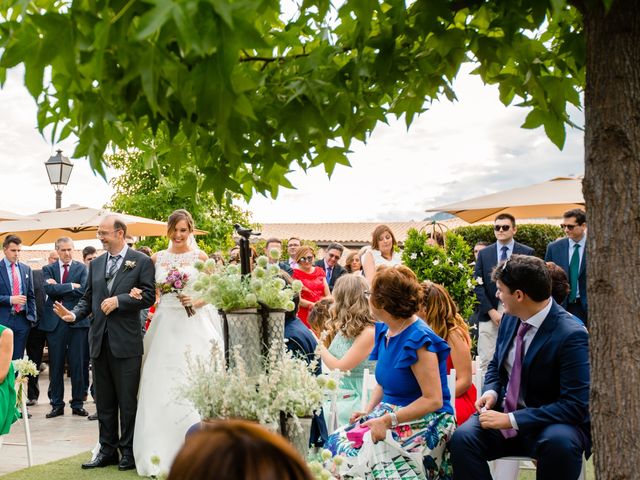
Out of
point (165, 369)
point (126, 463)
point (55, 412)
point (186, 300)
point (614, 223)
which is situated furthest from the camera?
point (55, 412)

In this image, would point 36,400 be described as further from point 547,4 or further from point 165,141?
point 547,4

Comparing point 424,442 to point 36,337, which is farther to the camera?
point 36,337

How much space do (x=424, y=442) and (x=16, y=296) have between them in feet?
26.5

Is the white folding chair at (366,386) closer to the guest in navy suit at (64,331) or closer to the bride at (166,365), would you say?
the bride at (166,365)

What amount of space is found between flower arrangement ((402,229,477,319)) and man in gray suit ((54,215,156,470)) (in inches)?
149

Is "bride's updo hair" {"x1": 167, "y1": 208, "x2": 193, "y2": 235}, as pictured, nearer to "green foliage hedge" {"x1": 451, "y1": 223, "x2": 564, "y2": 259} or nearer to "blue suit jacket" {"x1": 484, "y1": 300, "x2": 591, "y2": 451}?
"blue suit jacket" {"x1": 484, "y1": 300, "x2": 591, "y2": 451}

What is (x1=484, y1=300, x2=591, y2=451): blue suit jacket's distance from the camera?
4.26 m

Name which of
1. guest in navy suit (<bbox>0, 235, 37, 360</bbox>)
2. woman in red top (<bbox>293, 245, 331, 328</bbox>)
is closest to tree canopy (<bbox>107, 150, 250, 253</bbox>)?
guest in navy suit (<bbox>0, 235, 37, 360</bbox>)

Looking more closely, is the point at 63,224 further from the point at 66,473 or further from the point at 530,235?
the point at 530,235

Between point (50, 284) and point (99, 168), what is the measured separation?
958cm

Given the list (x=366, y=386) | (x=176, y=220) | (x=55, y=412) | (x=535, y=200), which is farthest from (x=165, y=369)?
(x=535, y=200)

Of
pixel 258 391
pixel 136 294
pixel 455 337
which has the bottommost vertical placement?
pixel 455 337

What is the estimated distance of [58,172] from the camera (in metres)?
15.8

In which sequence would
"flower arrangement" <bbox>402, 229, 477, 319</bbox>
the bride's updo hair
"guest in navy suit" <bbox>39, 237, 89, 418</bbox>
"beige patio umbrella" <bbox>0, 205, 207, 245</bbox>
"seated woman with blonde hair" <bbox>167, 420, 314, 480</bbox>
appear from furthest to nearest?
"beige patio umbrella" <bbox>0, 205, 207, 245</bbox>, "guest in navy suit" <bbox>39, 237, 89, 418</bbox>, "flower arrangement" <bbox>402, 229, 477, 319</bbox>, the bride's updo hair, "seated woman with blonde hair" <bbox>167, 420, 314, 480</bbox>
